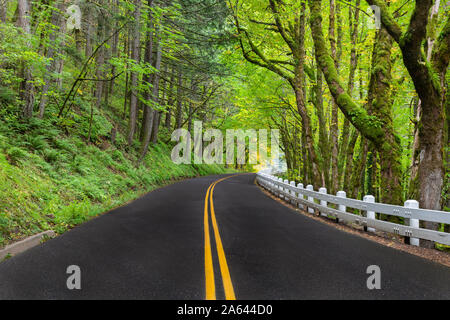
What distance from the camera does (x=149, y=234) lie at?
7074mm

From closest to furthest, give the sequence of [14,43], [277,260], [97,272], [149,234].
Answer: [97,272], [277,260], [149,234], [14,43]

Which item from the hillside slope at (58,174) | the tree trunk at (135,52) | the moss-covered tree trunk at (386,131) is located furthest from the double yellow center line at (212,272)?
the tree trunk at (135,52)

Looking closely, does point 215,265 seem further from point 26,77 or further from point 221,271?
point 26,77

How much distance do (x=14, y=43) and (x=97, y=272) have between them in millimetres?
8365

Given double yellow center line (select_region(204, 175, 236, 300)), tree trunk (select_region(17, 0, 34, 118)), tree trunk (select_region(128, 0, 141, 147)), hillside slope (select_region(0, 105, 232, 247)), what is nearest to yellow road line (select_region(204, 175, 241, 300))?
double yellow center line (select_region(204, 175, 236, 300))

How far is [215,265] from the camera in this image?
195 inches

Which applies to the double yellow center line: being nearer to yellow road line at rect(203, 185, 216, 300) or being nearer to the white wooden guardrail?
yellow road line at rect(203, 185, 216, 300)

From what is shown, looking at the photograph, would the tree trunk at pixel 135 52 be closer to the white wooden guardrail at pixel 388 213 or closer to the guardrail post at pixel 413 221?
the white wooden guardrail at pixel 388 213

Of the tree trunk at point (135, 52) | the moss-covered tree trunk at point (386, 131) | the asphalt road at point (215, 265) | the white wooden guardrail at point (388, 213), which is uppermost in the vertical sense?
the tree trunk at point (135, 52)

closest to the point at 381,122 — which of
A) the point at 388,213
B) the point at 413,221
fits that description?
the point at 388,213

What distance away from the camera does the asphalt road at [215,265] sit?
389cm
